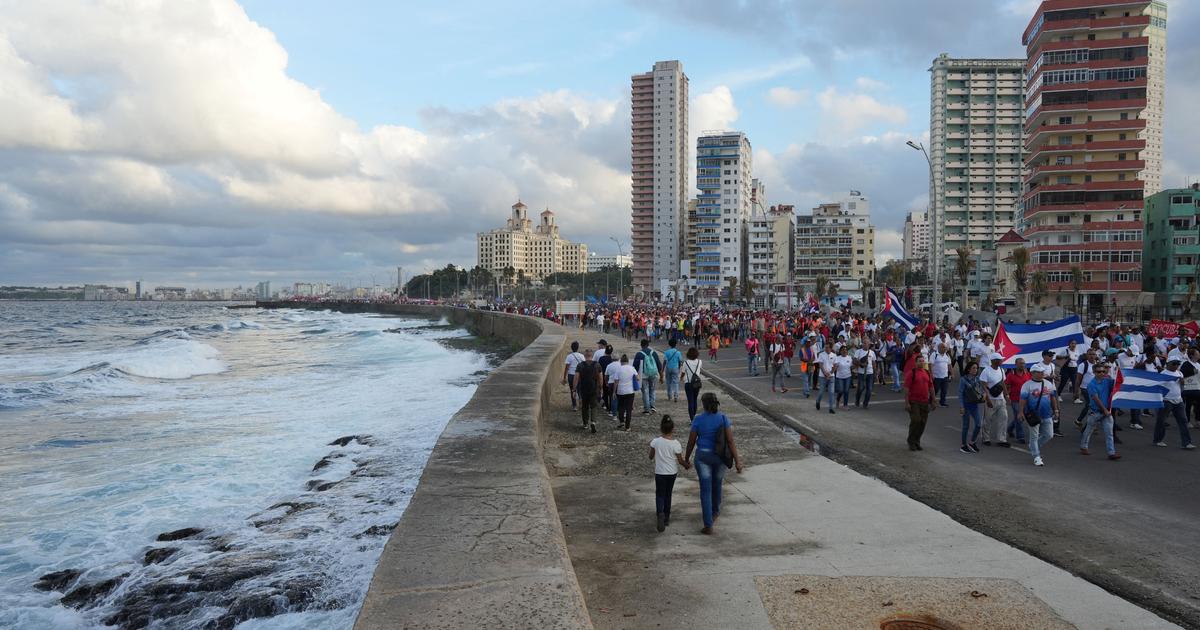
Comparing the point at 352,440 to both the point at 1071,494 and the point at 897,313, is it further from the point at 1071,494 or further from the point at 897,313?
the point at 897,313

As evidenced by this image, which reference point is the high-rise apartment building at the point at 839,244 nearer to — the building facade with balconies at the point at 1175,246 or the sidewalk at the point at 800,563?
the building facade with balconies at the point at 1175,246

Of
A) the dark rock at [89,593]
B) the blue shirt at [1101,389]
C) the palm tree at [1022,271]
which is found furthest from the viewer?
the palm tree at [1022,271]

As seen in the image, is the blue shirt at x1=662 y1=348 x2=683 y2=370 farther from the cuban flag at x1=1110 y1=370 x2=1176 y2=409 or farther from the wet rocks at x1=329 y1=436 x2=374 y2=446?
the cuban flag at x1=1110 y1=370 x2=1176 y2=409

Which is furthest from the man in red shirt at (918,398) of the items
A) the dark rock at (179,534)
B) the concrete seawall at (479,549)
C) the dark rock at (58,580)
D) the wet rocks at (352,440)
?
the dark rock at (58,580)

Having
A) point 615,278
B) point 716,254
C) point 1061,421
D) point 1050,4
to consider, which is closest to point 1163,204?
point 1050,4

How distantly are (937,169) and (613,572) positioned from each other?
507ft

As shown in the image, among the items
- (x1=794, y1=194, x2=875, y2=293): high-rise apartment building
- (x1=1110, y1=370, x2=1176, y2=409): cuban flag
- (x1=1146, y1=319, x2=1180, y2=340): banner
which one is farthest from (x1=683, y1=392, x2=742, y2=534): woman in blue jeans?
(x1=794, y1=194, x2=875, y2=293): high-rise apartment building

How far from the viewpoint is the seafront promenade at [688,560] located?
5.03 metres

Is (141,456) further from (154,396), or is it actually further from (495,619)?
(495,619)

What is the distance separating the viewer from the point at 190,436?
52.0 feet

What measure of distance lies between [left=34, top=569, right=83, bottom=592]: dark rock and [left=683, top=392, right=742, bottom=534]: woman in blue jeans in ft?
21.6

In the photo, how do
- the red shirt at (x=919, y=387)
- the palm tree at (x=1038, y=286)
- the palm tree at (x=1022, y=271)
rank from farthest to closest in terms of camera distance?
the palm tree at (x=1022, y=271) → the palm tree at (x=1038, y=286) → the red shirt at (x=919, y=387)

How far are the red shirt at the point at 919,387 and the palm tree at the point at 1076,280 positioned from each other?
53.8 metres

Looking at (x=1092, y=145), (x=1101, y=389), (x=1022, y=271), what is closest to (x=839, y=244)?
(x=1022, y=271)
